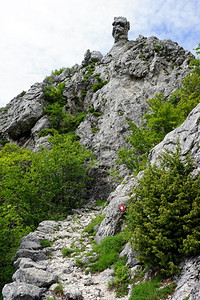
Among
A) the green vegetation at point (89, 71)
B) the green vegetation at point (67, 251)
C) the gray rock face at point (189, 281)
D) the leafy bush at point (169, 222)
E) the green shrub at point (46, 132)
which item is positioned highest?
the green vegetation at point (89, 71)

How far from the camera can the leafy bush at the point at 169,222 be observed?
6.47 metres

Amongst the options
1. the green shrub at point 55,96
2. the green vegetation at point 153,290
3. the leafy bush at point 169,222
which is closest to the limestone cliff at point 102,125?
the green vegetation at point 153,290

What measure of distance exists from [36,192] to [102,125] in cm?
2139

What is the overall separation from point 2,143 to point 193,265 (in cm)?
5006

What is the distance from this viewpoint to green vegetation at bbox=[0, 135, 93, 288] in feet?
55.1

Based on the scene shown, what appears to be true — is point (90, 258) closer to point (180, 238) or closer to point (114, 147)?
point (180, 238)

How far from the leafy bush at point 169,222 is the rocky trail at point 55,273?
87.4 inches

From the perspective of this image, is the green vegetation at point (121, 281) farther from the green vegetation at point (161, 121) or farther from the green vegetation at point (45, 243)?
the green vegetation at point (161, 121)

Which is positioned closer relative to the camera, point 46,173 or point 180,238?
point 180,238

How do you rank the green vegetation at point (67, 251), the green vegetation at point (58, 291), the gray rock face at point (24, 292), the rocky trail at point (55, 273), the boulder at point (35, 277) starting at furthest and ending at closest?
the green vegetation at point (67, 251), the boulder at point (35, 277), the green vegetation at point (58, 291), the rocky trail at point (55, 273), the gray rock face at point (24, 292)

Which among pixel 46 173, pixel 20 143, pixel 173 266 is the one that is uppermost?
pixel 20 143

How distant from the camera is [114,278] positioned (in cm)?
903

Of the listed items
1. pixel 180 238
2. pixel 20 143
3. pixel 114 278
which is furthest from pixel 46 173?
pixel 20 143

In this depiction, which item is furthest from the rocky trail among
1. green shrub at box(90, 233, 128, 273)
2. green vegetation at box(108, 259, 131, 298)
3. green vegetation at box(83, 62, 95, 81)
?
green vegetation at box(83, 62, 95, 81)
